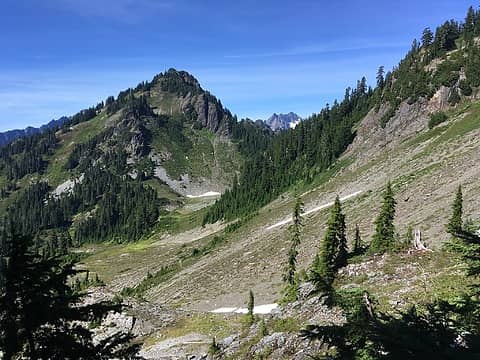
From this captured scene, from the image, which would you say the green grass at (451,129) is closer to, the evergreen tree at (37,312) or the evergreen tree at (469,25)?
the evergreen tree at (469,25)

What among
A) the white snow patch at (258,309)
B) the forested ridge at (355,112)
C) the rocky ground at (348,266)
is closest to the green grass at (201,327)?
the rocky ground at (348,266)

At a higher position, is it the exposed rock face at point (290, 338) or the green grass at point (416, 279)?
the green grass at point (416, 279)

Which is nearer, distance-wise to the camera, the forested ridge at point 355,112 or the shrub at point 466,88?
the shrub at point 466,88

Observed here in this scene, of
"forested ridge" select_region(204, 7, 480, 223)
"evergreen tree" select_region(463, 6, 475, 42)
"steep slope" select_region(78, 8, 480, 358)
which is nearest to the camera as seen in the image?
"steep slope" select_region(78, 8, 480, 358)

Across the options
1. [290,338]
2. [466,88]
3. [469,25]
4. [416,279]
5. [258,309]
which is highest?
[469,25]

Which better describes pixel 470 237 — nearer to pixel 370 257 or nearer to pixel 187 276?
pixel 370 257

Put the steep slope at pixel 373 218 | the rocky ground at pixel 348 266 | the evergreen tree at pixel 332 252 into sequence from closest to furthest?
the rocky ground at pixel 348 266
the steep slope at pixel 373 218
the evergreen tree at pixel 332 252

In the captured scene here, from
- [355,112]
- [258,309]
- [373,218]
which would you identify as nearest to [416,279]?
[258,309]

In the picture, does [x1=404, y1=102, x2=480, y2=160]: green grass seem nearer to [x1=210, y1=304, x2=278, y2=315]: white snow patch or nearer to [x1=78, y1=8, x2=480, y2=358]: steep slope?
[x1=78, y1=8, x2=480, y2=358]: steep slope

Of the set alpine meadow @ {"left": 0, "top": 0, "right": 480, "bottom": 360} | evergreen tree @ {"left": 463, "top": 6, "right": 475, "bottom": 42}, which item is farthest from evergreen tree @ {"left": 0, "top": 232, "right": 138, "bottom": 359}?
evergreen tree @ {"left": 463, "top": 6, "right": 475, "bottom": 42}

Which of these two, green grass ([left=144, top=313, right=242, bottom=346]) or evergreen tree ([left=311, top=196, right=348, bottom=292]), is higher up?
evergreen tree ([left=311, top=196, right=348, bottom=292])

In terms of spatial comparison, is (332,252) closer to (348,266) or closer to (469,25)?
(348,266)

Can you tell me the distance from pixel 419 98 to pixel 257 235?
55.5 m

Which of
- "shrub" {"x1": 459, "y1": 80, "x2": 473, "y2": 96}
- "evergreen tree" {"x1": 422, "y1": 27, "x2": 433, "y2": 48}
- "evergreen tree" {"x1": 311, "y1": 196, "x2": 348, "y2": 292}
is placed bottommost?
"evergreen tree" {"x1": 311, "y1": 196, "x2": 348, "y2": 292}
